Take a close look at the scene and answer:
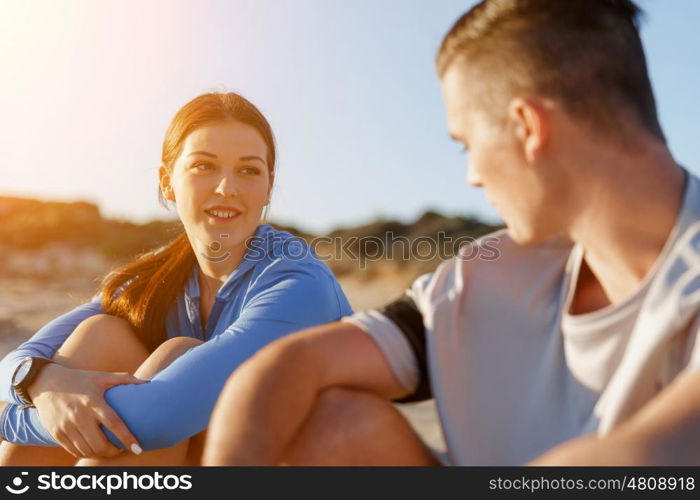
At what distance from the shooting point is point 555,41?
1.65 meters

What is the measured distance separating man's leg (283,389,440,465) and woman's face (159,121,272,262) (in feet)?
4.53

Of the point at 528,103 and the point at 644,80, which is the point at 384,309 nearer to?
the point at 528,103

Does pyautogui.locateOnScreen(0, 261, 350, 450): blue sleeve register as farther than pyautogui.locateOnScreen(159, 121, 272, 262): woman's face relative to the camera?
No

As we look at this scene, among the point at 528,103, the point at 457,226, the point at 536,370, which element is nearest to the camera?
the point at 528,103

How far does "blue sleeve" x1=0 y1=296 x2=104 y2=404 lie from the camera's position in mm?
2609

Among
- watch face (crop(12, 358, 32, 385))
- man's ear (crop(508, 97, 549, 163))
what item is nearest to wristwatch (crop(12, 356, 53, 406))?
watch face (crop(12, 358, 32, 385))

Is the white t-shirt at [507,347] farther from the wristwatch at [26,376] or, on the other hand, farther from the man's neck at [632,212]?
the wristwatch at [26,376]

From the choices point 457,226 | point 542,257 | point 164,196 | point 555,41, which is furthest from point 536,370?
point 457,226

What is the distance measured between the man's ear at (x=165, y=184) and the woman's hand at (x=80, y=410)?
39.3 inches

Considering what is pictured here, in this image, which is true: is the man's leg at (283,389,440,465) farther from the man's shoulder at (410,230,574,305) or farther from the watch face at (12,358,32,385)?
the watch face at (12,358,32,385)

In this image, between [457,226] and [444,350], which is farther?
[457,226]

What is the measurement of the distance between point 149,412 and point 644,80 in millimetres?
1512

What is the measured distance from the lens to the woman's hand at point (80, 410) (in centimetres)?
224

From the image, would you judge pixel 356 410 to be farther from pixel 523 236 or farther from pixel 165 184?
pixel 165 184
